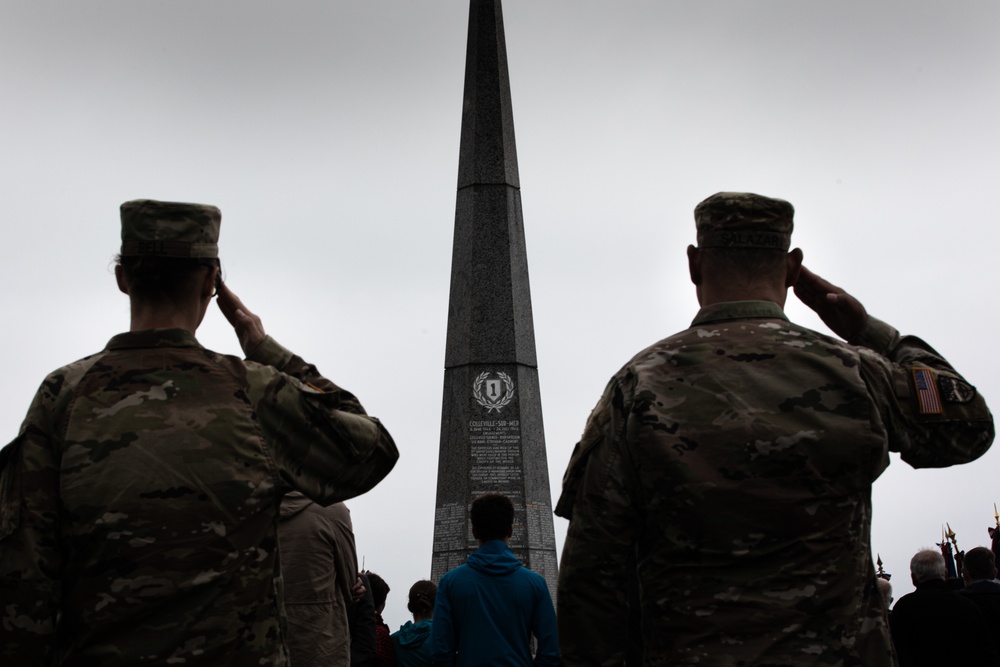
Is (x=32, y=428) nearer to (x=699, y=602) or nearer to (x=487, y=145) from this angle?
(x=699, y=602)

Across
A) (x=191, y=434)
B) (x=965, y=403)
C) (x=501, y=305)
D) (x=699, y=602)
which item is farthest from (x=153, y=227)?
(x=501, y=305)

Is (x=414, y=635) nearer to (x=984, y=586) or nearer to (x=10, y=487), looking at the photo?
(x=984, y=586)

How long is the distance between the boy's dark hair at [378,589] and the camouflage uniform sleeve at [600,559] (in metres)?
3.28

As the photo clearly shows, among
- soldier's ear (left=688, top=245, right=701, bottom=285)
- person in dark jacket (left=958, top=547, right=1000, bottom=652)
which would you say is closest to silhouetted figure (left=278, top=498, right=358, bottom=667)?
soldier's ear (left=688, top=245, right=701, bottom=285)

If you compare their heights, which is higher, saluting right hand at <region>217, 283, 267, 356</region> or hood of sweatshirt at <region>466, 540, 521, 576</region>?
saluting right hand at <region>217, 283, 267, 356</region>

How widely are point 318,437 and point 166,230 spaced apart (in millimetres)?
653

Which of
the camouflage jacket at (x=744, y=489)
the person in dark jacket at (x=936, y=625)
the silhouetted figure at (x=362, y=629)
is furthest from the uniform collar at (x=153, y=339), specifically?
the person in dark jacket at (x=936, y=625)

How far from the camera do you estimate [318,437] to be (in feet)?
10.5

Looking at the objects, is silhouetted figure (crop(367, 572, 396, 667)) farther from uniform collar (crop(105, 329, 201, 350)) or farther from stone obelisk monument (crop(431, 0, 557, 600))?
stone obelisk monument (crop(431, 0, 557, 600))

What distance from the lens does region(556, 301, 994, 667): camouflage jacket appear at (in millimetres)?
2945

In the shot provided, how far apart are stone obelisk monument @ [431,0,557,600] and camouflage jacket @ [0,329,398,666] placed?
7847mm

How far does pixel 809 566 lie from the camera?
9.73 feet

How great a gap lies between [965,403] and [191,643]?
1.98 meters

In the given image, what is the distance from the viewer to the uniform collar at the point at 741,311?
3244 mm
